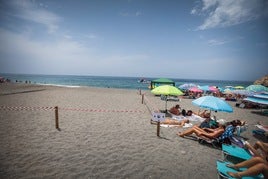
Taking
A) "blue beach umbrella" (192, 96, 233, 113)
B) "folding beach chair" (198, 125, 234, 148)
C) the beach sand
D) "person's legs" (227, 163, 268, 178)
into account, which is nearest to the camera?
"person's legs" (227, 163, 268, 178)

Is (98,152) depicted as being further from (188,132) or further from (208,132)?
(208,132)

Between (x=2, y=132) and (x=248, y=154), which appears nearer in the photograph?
(x=248, y=154)

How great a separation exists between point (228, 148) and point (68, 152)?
236 inches

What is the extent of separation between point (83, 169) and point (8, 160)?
249 cm

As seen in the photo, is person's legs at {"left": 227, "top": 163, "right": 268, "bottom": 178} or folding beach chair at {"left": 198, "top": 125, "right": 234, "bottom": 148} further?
folding beach chair at {"left": 198, "top": 125, "right": 234, "bottom": 148}

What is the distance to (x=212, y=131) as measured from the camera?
23.7ft

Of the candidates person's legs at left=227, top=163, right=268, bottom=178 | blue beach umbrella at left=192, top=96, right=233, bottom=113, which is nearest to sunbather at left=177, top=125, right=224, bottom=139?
blue beach umbrella at left=192, top=96, right=233, bottom=113

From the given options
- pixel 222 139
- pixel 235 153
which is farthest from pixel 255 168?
pixel 222 139

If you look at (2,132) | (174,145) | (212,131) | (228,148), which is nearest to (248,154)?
(228,148)

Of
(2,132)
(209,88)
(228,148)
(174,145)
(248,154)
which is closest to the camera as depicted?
(248,154)

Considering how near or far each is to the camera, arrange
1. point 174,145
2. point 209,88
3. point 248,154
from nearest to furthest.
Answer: point 248,154
point 174,145
point 209,88

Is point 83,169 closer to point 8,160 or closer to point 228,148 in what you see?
point 8,160

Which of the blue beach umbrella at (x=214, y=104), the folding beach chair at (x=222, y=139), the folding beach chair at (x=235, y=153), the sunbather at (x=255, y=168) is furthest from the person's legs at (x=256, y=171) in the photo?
the blue beach umbrella at (x=214, y=104)

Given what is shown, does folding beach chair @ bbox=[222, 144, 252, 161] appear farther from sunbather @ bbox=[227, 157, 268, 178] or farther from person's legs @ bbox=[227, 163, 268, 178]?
person's legs @ bbox=[227, 163, 268, 178]
